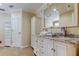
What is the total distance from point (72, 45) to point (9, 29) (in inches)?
194

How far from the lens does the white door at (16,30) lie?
5.38 meters

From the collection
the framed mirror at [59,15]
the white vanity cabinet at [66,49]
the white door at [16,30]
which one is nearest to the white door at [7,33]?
the white door at [16,30]

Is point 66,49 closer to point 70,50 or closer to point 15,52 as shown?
point 70,50

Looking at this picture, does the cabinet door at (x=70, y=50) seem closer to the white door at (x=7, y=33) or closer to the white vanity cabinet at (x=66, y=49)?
the white vanity cabinet at (x=66, y=49)

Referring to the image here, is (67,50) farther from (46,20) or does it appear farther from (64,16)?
(46,20)

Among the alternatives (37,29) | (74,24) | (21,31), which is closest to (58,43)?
(74,24)

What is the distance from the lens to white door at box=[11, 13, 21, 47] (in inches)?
212

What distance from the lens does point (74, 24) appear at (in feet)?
6.88

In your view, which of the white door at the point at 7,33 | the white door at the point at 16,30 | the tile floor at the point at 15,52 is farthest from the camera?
the white door at the point at 7,33

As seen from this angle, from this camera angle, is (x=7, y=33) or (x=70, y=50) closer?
(x=70, y=50)

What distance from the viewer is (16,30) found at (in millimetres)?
5469

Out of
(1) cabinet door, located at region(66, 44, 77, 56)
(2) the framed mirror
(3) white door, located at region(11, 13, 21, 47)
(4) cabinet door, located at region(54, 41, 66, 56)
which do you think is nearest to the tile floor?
(3) white door, located at region(11, 13, 21, 47)

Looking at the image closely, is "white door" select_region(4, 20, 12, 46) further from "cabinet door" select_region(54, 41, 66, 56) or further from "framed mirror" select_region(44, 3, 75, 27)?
"cabinet door" select_region(54, 41, 66, 56)

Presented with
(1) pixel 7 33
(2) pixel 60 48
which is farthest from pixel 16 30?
(2) pixel 60 48
